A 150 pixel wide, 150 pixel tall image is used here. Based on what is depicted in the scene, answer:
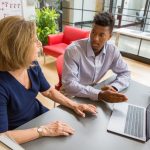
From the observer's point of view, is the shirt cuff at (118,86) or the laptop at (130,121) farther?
the shirt cuff at (118,86)

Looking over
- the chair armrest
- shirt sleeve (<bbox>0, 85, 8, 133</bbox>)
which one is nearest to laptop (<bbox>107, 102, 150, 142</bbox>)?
shirt sleeve (<bbox>0, 85, 8, 133</bbox>)

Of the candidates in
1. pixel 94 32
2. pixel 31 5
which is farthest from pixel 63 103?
pixel 31 5

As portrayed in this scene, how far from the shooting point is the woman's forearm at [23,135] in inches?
35.9

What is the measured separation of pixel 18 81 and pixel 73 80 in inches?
20.2

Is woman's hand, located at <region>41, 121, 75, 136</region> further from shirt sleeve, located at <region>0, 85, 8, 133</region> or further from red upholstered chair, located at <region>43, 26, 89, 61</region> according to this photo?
red upholstered chair, located at <region>43, 26, 89, 61</region>

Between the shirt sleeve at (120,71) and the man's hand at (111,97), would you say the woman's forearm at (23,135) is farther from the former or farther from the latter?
the shirt sleeve at (120,71)

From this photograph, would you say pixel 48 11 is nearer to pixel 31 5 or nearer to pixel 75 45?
pixel 31 5

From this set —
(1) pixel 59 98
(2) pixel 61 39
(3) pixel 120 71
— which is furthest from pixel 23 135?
(2) pixel 61 39

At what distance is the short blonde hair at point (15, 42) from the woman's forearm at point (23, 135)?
312 millimetres

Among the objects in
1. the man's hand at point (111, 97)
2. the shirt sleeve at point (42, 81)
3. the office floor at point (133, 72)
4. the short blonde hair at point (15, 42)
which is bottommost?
the office floor at point (133, 72)

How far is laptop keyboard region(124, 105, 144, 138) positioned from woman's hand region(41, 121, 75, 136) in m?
0.30

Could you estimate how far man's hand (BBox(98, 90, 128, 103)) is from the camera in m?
1.26

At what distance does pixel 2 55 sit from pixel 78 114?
1.76 feet

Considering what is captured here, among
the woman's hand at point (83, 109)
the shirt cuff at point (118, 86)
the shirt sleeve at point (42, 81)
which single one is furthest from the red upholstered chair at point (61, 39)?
the woman's hand at point (83, 109)
